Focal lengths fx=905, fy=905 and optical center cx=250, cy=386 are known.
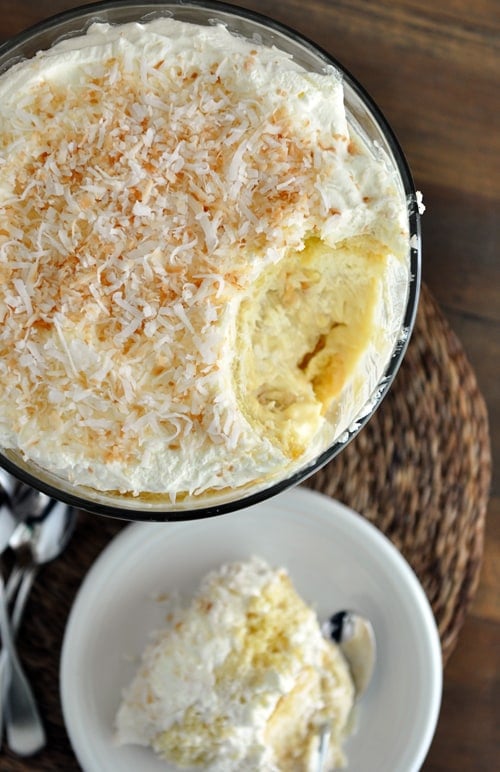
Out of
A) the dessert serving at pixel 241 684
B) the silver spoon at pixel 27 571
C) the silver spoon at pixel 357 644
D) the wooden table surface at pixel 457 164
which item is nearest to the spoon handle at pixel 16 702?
the silver spoon at pixel 27 571

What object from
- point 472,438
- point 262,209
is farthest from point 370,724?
point 262,209

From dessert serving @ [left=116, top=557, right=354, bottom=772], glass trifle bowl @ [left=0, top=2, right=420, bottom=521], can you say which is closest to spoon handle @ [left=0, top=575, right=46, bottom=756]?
dessert serving @ [left=116, top=557, right=354, bottom=772]

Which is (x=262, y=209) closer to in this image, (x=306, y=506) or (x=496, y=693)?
(x=306, y=506)

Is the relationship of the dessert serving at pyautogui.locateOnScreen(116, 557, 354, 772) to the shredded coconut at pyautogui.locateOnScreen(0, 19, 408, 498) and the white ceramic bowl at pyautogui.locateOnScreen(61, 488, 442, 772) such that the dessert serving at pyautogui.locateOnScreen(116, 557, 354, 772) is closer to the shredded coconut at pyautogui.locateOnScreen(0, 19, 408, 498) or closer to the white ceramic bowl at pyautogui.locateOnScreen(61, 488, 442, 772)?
the white ceramic bowl at pyautogui.locateOnScreen(61, 488, 442, 772)

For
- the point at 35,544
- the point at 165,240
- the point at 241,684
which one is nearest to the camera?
the point at 165,240

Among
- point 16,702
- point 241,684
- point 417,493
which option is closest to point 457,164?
point 417,493

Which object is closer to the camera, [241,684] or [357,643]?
[241,684]

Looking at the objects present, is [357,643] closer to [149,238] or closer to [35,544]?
[35,544]
